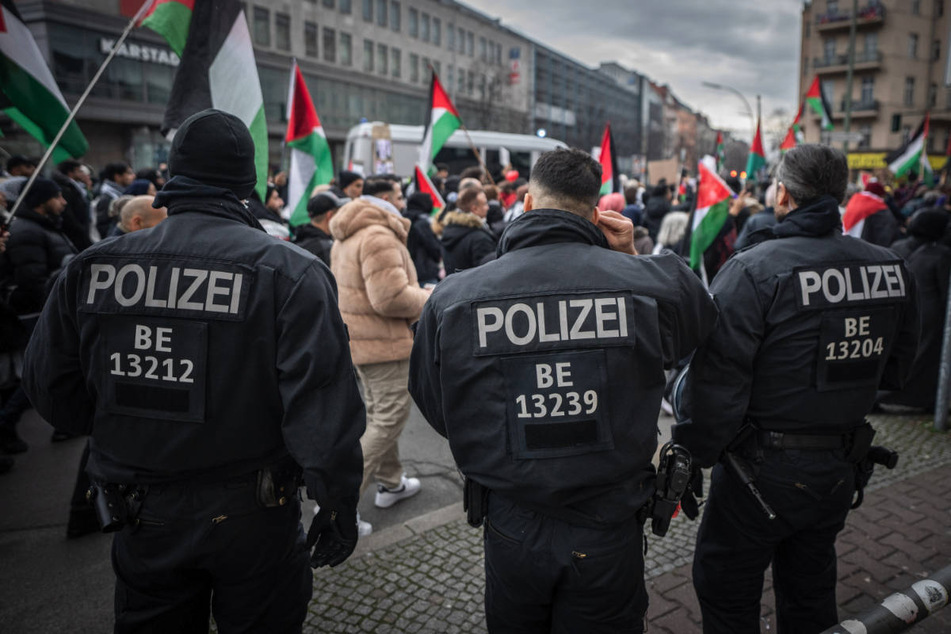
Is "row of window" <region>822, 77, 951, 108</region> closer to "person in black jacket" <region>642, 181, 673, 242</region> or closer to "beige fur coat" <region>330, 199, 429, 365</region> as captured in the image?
"person in black jacket" <region>642, 181, 673, 242</region>

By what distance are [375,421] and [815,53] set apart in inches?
2261

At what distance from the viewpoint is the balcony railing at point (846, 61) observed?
46.9 m

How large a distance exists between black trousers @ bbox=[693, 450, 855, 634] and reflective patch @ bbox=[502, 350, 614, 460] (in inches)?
37.0

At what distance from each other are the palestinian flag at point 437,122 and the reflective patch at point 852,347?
21.2 feet

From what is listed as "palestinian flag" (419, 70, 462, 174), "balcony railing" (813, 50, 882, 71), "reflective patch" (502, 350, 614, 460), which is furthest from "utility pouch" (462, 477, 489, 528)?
"balcony railing" (813, 50, 882, 71)

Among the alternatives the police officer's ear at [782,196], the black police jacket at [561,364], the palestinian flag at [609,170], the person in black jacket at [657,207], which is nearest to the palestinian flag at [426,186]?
the palestinian flag at [609,170]

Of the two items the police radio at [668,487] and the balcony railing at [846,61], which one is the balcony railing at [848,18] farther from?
the police radio at [668,487]

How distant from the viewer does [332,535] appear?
227cm

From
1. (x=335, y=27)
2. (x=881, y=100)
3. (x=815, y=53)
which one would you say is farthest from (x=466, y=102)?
(x=881, y=100)

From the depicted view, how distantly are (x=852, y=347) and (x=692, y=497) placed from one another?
2.81 ft

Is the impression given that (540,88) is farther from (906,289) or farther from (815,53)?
(906,289)

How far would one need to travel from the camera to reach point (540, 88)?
66.2 metres

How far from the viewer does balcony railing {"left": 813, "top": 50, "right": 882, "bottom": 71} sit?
1847 inches

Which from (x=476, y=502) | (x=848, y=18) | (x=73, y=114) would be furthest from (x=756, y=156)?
(x=848, y=18)
